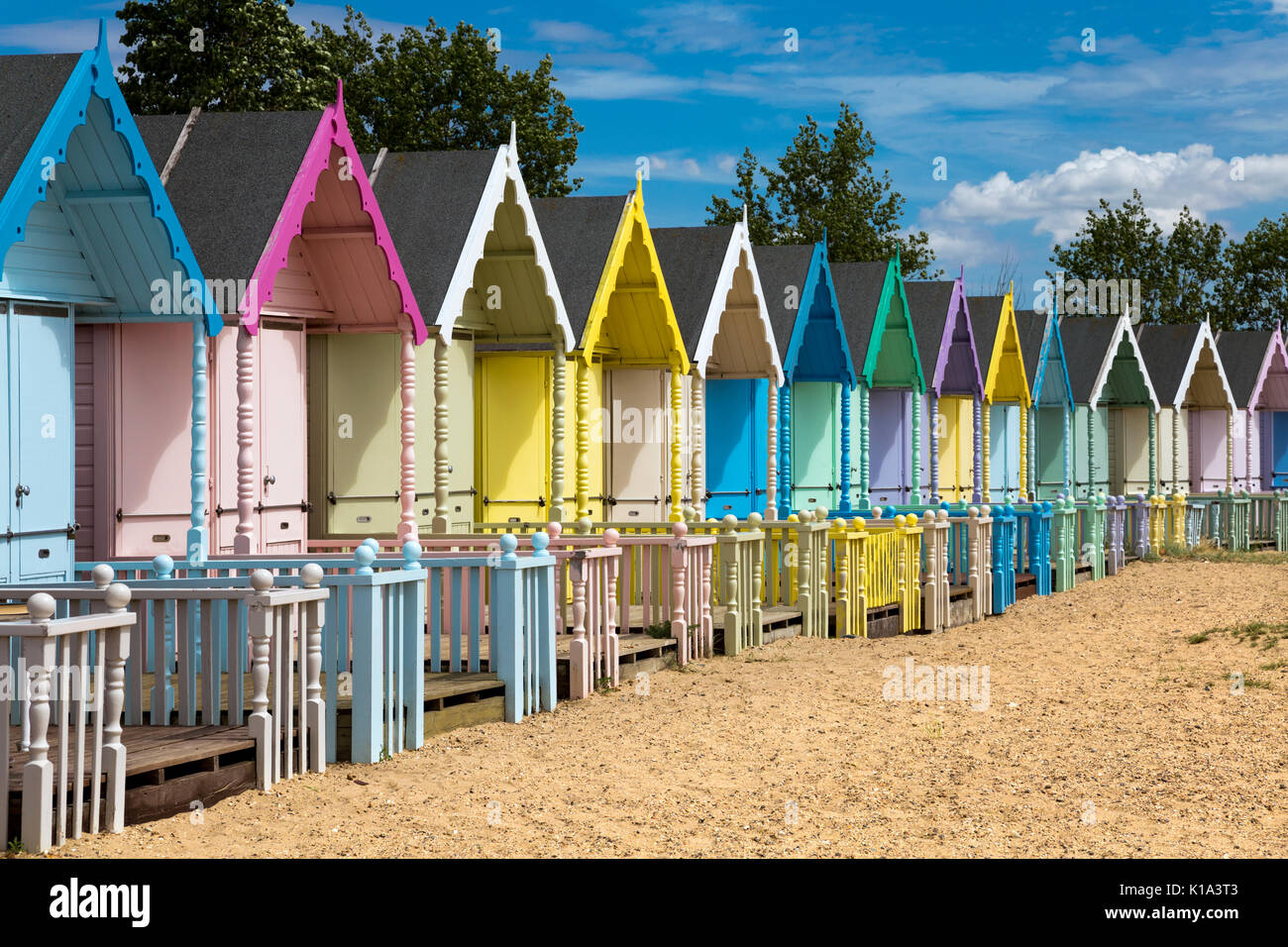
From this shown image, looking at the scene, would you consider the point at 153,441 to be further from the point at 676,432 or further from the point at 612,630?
the point at 676,432

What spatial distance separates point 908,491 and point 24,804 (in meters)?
21.4

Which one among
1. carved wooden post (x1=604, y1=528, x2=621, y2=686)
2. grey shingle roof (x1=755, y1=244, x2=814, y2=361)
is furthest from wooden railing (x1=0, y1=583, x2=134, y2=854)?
grey shingle roof (x1=755, y1=244, x2=814, y2=361)

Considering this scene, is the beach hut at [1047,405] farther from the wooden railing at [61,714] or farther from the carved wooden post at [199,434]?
the wooden railing at [61,714]

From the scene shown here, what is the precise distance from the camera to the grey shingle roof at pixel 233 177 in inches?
506

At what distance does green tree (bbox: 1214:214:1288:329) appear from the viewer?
5716 centimetres

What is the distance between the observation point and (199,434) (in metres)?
12.4

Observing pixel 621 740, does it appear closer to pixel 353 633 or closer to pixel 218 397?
pixel 353 633

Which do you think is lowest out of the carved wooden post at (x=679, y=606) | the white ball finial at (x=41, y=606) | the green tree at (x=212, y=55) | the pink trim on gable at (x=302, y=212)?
the carved wooden post at (x=679, y=606)

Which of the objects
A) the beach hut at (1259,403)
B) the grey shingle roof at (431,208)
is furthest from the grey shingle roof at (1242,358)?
the grey shingle roof at (431,208)

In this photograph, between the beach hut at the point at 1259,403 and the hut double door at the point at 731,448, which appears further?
the beach hut at the point at 1259,403

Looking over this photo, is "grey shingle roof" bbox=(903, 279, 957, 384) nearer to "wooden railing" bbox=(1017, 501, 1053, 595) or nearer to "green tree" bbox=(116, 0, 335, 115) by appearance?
"wooden railing" bbox=(1017, 501, 1053, 595)

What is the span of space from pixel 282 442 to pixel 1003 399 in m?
18.3

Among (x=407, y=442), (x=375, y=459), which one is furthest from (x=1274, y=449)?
(x=407, y=442)

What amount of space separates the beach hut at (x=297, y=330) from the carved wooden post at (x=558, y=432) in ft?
5.77
